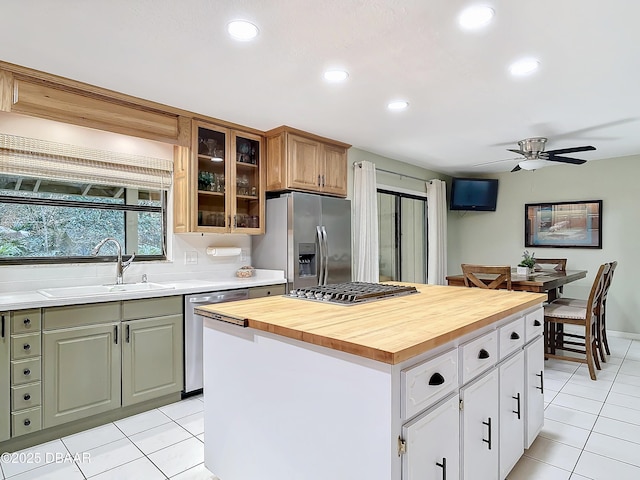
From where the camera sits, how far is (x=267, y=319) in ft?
5.26

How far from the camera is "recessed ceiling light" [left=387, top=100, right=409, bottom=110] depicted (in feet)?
9.97

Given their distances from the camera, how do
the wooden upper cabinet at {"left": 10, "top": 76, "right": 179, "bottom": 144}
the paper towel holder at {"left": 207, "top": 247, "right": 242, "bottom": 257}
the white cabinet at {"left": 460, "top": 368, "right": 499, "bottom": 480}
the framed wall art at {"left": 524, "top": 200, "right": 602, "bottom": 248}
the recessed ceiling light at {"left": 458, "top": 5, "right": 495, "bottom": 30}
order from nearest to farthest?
the white cabinet at {"left": 460, "top": 368, "right": 499, "bottom": 480}
the recessed ceiling light at {"left": 458, "top": 5, "right": 495, "bottom": 30}
the wooden upper cabinet at {"left": 10, "top": 76, "right": 179, "bottom": 144}
the paper towel holder at {"left": 207, "top": 247, "right": 242, "bottom": 257}
the framed wall art at {"left": 524, "top": 200, "right": 602, "bottom": 248}

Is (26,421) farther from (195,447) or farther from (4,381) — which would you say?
(195,447)

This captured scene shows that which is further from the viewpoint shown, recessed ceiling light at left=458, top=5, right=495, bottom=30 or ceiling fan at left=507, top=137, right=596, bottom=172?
ceiling fan at left=507, top=137, right=596, bottom=172

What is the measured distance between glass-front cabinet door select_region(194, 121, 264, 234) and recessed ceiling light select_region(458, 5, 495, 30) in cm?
231

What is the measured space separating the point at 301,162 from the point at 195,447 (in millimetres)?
2599

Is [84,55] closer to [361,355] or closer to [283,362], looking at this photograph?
[283,362]

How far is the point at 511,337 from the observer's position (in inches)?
77.0

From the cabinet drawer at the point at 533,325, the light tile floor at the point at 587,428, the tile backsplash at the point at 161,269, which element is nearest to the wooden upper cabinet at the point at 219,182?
the tile backsplash at the point at 161,269

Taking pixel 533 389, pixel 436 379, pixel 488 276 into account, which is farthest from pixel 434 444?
pixel 488 276

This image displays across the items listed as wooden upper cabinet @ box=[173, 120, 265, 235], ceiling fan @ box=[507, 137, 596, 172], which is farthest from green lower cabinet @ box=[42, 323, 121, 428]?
ceiling fan @ box=[507, 137, 596, 172]

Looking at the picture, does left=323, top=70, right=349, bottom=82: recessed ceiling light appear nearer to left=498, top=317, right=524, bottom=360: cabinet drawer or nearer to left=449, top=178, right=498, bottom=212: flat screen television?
left=498, top=317, right=524, bottom=360: cabinet drawer

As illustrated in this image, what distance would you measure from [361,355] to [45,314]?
2097 mm

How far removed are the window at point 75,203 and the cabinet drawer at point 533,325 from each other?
293 cm
